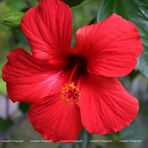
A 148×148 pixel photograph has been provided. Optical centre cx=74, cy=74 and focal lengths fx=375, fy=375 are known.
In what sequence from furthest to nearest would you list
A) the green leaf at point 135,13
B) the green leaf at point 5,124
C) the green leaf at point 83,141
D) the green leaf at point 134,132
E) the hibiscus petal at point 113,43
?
the green leaf at point 5,124
the green leaf at point 134,132
the green leaf at point 83,141
the green leaf at point 135,13
the hibiscus petal at point 113,43

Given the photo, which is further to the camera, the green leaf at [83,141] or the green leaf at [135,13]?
the green leaf at [83,141]

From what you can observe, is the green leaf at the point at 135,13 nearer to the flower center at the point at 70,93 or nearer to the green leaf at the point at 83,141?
the flower center at the point at 70,93

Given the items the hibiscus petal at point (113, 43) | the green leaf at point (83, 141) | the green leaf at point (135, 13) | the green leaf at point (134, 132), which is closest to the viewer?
the hibiscus petal at point (113, 43)

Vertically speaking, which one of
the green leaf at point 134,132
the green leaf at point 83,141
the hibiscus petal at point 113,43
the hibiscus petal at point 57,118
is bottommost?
the green leaf at point 134,132

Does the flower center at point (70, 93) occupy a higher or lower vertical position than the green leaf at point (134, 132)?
higher

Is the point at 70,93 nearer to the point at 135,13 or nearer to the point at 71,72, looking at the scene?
the point at 71,72

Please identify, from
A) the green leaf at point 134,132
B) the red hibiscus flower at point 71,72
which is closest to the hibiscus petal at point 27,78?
the red hibiscus flower at point 71,72

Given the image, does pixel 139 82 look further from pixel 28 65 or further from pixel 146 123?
pixel 28 65

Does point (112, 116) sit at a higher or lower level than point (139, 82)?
higher

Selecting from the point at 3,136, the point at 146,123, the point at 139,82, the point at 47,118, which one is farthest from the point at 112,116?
the point at 139,82
